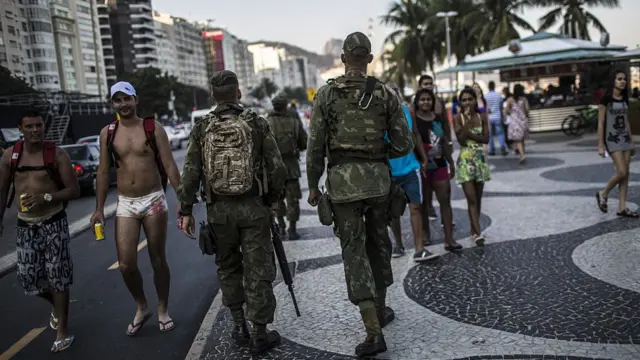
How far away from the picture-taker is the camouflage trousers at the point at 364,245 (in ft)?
12.3

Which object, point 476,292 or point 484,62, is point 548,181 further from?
point 484,62

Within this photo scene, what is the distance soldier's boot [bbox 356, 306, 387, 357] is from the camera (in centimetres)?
369

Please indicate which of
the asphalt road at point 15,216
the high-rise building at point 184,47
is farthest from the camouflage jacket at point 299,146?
the high-rise building at point 184,47

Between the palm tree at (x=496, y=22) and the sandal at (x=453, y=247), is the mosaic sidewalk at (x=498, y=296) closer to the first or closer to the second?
the sandal at (x=453, y=247)

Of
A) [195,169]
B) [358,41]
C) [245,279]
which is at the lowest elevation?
[245,279]

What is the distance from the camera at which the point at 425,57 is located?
1868 inches

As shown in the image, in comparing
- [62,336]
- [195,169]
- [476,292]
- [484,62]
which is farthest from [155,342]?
[484,62]

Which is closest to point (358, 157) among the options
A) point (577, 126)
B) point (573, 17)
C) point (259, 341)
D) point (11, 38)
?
point (259, 341)

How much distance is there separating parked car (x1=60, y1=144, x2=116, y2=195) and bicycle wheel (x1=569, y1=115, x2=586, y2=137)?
13.9 metres

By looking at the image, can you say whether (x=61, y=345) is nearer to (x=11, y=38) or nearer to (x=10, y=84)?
(x=11, y=38)

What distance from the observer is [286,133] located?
7.57 meters

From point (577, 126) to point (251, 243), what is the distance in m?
17.3

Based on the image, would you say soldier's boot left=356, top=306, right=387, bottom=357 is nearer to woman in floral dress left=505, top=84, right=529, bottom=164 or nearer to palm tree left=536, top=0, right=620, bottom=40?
woman in floral dress left=505, top=84, right=529, bottom=164

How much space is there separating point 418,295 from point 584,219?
3315 mm
